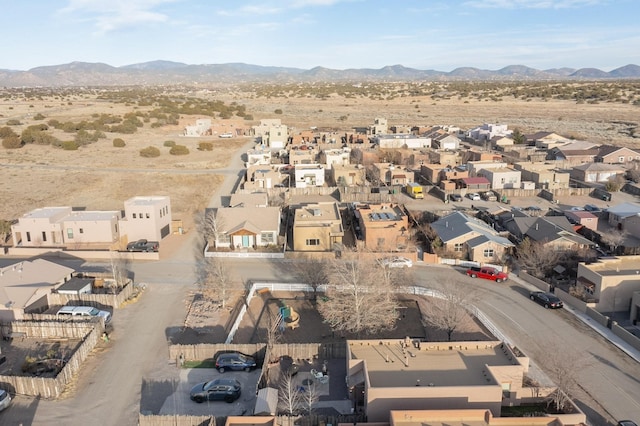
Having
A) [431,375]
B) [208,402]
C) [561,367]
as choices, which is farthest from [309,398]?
[561,367]

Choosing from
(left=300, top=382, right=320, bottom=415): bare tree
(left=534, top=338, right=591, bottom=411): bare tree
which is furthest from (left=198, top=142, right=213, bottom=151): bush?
(left=534, top=338, right=591, bottom=411): bare tree

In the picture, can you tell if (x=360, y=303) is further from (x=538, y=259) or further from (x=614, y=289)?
(x=538, y=259)

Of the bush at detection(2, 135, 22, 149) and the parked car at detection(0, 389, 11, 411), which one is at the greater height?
the bush at detection(2, 135, 22, 149)

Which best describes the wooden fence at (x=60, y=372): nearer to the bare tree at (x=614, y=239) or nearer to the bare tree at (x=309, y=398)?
the bare tree at (x=309, y=398)

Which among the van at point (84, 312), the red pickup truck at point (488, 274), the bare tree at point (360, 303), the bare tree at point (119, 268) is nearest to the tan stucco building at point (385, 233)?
the red pickup truck at point (488, 274)

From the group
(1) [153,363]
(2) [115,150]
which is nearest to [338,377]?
(1) [153,363]

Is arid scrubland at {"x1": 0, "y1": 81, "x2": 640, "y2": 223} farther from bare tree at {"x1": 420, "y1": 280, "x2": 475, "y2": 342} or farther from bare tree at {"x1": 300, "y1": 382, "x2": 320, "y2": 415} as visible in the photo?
bare tree at {"x1": 300, "y1": 382, "x2": 320, "y2": 415}

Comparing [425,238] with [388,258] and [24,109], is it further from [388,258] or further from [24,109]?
[24,109]
